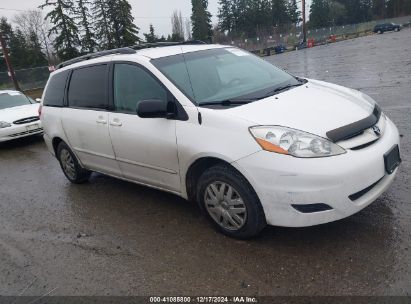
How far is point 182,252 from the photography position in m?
3.60

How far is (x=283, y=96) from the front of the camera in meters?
3.80

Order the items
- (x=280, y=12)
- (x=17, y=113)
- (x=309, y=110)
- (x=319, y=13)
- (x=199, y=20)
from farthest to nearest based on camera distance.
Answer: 1. (x=280, y=12)
2. (x=319, y=13)
3. (x=199, y=20)
4. (x=17, y=113)
5. (x=309, y=110)

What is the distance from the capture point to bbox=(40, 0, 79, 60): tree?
1877 inches

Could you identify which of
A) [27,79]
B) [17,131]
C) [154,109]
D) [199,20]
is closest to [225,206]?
[154,109]

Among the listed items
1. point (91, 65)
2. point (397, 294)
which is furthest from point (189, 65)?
point (397, 294)

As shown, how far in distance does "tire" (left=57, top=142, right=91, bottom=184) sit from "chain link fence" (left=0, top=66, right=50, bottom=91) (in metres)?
29.2

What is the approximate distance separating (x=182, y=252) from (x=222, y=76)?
1889 millimetres

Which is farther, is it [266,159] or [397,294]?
[266,159]

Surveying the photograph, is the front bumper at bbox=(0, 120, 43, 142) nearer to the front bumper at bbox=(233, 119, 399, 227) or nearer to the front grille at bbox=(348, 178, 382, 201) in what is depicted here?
the front bumper at bbox=(233, 119, 399, 227)

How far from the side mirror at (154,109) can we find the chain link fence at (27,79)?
31.6m

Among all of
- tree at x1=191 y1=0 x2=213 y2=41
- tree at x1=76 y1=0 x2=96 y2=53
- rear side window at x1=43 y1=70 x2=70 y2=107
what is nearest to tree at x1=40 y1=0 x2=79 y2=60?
tree at x1=76 y1=0 x2=96 y2=53

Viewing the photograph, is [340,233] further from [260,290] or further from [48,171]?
[48,171]

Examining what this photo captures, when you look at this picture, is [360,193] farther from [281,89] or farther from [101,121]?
[101,121]

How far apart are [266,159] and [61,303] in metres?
1.99
